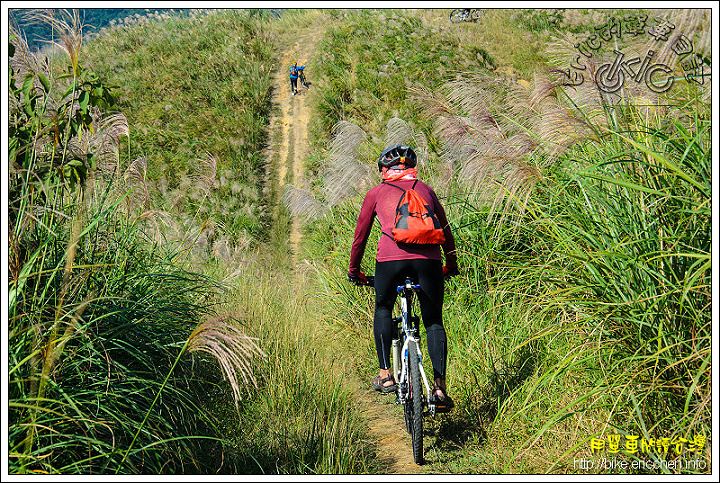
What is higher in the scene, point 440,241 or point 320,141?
point 320,141

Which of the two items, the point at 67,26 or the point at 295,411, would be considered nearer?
the point at 67,26

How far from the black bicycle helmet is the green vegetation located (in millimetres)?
521

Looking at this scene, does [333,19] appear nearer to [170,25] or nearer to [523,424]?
[170,25]

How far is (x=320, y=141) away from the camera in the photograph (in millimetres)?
16906

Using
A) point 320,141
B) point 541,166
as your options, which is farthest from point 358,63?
point 541,166

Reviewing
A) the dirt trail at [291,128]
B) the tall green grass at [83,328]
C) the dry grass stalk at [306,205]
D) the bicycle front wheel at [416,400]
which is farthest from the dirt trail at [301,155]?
the dry grass stalk at [306,205]

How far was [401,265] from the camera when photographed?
3678mm

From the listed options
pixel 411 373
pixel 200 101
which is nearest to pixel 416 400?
pixel 411 373

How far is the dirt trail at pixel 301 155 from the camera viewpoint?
12.6 ft

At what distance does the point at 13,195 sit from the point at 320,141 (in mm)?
14458

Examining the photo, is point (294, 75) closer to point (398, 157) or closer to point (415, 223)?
point (398, 157)

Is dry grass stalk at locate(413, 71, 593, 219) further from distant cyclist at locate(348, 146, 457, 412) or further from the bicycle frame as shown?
the bicycle frame

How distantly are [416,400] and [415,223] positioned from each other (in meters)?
1.19

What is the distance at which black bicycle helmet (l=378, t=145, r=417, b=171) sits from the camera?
12.9ft
